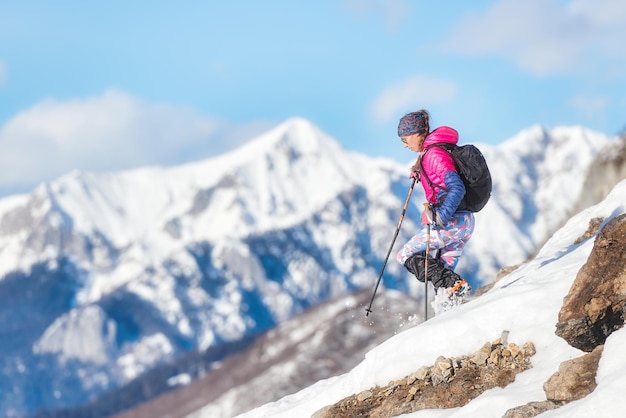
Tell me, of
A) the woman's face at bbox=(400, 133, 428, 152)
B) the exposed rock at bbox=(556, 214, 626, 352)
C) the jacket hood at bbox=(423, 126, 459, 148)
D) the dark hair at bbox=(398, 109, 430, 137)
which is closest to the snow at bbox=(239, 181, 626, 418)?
the exposed rock at bbox=(556, 214, 626, 352)

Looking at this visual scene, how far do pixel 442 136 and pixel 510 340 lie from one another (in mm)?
4800

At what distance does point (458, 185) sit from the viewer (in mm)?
16250

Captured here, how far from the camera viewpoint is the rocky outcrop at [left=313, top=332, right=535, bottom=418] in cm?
1310

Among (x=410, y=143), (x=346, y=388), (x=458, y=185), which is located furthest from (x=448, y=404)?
(x=410, y=143)

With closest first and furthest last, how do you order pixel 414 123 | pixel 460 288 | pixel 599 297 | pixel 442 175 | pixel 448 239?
pixel 599 297 → pixel 442 175 → pixel 460 288 → pixel 414 123 → pixel 448 239

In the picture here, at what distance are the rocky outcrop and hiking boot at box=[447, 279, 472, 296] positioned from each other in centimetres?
318

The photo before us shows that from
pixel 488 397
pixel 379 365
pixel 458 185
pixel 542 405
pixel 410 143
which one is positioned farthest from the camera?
pixel 410 143

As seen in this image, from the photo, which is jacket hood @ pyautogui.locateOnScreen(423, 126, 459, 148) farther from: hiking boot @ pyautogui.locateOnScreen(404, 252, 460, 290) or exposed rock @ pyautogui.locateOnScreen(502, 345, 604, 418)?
exposed rock @ pyautogui.locateOnScreen(502, 345, 604, 418)

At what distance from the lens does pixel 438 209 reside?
54.1 feet

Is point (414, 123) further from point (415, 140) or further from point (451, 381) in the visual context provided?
point (451, 381)

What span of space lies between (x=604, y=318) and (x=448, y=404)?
2.78m

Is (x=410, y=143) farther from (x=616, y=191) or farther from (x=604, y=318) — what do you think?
(x=604, y=318)

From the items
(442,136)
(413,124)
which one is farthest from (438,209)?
(413,124)

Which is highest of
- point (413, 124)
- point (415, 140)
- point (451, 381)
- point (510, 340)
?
point (413, 124)
